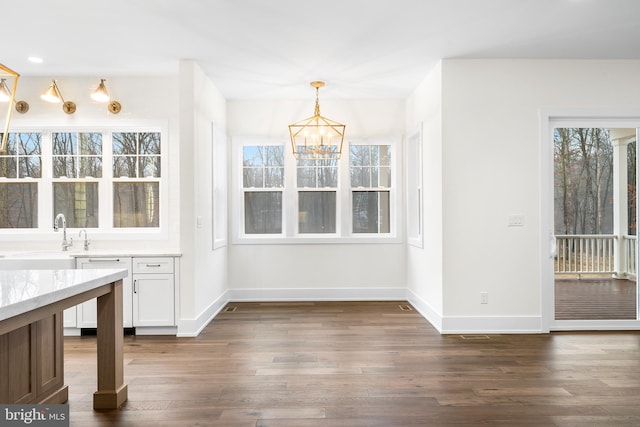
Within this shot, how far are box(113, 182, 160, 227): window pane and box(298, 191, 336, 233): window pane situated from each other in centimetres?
198

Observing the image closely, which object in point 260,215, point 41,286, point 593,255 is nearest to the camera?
point 41,286

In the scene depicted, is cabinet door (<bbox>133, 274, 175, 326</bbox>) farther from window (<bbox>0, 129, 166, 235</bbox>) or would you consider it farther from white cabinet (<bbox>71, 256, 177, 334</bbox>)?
window (<bbox>0, 129, 166, 235</bbox>)

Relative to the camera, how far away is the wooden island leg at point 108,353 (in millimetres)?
2748

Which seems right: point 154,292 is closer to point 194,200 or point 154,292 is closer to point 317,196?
point 194,200

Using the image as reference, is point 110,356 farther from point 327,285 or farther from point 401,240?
point 401,240

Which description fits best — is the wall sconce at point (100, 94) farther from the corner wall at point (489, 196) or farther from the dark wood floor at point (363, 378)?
the corner wall at point (489, 196)

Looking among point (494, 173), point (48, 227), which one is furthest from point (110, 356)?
point (494, 173)

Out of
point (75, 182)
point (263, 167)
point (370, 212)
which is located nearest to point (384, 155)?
point (370, 212)

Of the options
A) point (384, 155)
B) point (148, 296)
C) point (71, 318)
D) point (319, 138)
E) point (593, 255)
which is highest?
point (319, 138)

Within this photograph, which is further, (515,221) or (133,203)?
(133,203)

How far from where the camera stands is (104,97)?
4.67 metres

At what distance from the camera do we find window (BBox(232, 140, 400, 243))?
6207 mm

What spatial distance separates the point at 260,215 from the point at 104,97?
2496mm

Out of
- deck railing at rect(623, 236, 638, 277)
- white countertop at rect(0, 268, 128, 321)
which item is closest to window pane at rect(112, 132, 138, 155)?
white countertop at rect(0, 268, 128, 321)
